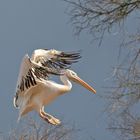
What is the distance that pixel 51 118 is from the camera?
4.66 metres

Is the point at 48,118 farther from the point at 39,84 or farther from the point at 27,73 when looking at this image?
the point at 27,73

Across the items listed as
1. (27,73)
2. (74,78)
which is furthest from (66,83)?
(27,73)

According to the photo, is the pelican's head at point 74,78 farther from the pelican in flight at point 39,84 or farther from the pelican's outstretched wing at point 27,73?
the pelican's outstretched wing at point 27,73

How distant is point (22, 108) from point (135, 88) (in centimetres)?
477

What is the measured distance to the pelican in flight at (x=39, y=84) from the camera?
452 centimetres

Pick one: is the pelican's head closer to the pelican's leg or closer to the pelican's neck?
the pelican's neck

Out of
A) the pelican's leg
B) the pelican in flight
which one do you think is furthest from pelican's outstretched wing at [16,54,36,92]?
the pelican's leg

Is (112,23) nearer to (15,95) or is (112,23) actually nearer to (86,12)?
(86,12)

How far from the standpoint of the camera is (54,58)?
5.09 m

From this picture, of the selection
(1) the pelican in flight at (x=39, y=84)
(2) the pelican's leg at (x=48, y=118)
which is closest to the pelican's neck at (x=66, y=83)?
(1) the pelican in flight at (x=39, y=84)

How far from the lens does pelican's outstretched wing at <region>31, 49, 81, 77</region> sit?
4.87 metres

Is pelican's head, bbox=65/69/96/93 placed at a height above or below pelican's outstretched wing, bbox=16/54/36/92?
below

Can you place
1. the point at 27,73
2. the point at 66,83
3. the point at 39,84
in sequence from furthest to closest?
1. the point at 66,83
2. the point at 39,84
3. the point at 27,73

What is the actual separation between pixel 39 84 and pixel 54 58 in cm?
51
